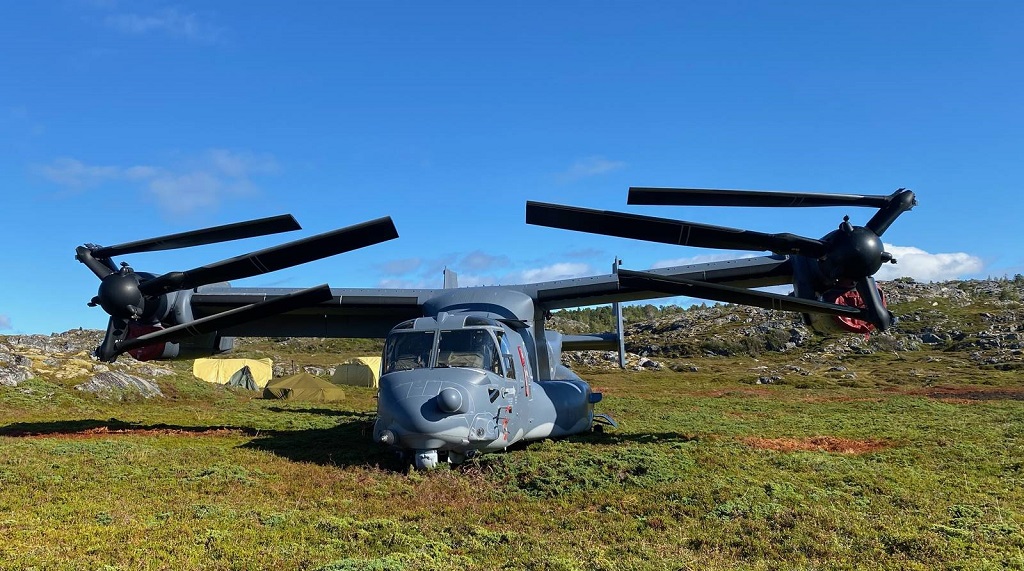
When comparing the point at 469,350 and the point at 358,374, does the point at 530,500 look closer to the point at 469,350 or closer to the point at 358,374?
the point at 469,350

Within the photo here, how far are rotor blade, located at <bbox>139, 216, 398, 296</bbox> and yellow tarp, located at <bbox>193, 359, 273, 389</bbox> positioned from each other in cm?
2666

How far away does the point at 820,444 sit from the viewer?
12516 mm

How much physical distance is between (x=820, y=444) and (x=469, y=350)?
25.6 ft

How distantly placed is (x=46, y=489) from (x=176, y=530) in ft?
10.9

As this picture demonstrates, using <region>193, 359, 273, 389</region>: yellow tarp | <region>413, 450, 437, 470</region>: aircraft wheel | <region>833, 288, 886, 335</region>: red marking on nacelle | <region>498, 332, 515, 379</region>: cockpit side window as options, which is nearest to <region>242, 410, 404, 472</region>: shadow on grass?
<region>413, 450, 437, 470</region>: aircraft wheel

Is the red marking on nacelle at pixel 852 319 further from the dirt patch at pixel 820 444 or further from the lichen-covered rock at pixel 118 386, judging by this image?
the lichen-covered rock at pixel 118 386

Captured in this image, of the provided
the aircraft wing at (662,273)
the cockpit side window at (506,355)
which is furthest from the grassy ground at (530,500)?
the aircraft wing at (662,273)

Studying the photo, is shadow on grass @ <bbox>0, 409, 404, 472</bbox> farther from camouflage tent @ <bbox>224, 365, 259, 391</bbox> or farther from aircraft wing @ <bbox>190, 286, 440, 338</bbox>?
camouflage tent @ <bbox>224, 365, 259, 391</bbox>

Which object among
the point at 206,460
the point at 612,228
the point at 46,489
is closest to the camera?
the point at 46,489

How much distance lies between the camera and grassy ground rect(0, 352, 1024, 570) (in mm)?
5309

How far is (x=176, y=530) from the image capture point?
597 cm

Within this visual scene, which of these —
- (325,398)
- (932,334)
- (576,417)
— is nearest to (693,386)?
(325,398)

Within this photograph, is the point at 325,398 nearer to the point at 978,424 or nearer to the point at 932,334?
the point at 978,424

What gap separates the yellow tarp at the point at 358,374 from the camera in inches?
1537
